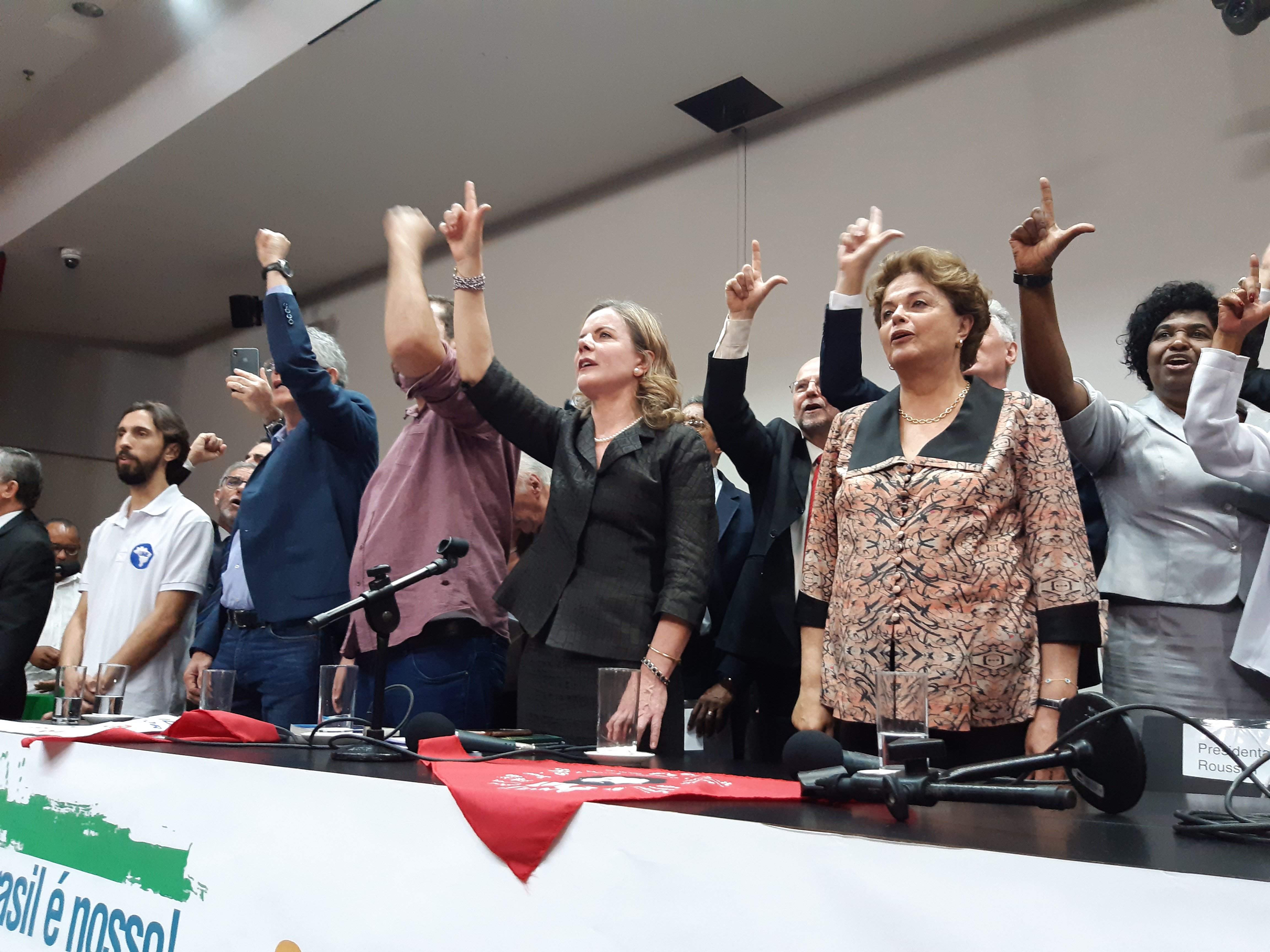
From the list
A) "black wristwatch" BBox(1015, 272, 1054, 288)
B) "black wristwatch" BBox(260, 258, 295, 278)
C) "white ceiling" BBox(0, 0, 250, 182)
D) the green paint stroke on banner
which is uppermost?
"white ceiling" BBox(0, 0, 250, 182)

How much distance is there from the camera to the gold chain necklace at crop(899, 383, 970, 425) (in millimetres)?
1646

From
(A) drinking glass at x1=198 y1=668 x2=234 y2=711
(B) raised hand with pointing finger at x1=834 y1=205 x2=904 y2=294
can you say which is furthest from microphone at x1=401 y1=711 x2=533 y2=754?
(B) raised hand with pointing finger at x1=834 y1=205 x2=904 y2=294

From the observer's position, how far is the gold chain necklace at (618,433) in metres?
1.96

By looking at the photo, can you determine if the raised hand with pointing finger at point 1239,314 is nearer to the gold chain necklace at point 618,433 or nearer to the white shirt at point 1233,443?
the white shirt at point 1233,443

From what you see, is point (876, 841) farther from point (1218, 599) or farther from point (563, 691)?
point (1218, 599)

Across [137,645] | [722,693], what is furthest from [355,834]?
[137,645]

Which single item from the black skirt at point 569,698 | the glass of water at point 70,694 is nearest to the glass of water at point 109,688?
the glass of water at point 70,694

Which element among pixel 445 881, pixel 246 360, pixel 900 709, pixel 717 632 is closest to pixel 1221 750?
pixel 900 709

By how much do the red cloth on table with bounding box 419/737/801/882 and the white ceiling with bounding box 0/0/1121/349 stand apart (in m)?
3.45

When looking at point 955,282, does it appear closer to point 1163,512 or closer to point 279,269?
point 1163,512

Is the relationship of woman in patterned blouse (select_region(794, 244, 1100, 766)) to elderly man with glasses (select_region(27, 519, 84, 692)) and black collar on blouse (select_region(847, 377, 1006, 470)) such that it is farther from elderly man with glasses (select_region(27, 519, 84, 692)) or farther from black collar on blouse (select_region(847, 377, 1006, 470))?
elderly man with glasses (select_region(27, 519, 84, 692))

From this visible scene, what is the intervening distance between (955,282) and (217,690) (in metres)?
1.48

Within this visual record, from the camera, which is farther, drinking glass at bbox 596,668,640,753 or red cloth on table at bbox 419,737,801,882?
drinking glass at bbox 596,668,640,753

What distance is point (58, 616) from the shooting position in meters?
4.89
